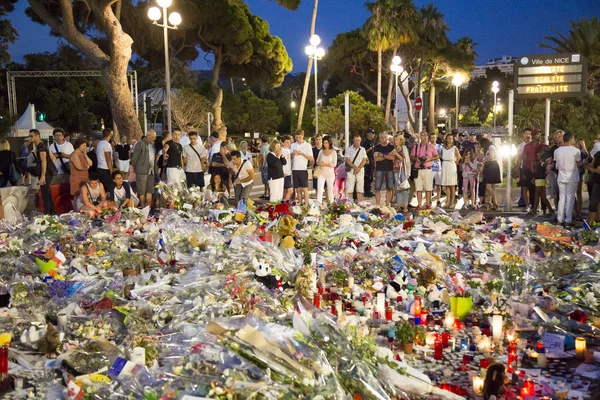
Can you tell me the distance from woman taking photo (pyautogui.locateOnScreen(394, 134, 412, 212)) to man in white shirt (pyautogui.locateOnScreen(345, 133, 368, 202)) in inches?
25.3

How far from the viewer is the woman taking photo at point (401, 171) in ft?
43.1

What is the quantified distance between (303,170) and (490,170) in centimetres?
381

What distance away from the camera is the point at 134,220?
1040 centimetres

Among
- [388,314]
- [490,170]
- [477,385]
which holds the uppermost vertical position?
[490,170]

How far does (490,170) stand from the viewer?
13570 mm

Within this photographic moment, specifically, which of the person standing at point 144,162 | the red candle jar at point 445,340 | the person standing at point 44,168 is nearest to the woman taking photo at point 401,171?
the person standing at point 144,162

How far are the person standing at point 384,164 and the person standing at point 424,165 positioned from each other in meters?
0.60

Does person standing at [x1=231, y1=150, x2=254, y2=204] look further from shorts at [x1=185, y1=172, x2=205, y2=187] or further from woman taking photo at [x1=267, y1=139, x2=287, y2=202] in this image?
shorts at [x1=185, y1=172, x2=205, y2=187]

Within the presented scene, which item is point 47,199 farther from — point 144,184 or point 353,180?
point 353,180

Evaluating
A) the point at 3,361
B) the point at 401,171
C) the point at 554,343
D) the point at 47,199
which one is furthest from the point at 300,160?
the point at 3,361

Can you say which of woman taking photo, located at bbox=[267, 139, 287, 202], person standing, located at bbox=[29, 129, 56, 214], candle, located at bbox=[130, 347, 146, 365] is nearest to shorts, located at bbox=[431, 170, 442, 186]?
woman taking photo, located at bbox=[267, 139, 287, 202]

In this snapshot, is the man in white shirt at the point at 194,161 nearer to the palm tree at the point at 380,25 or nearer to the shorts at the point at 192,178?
the shorts at the point at 192,178

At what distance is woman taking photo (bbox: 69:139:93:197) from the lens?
11584mm

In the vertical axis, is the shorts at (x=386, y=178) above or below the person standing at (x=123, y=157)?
below
